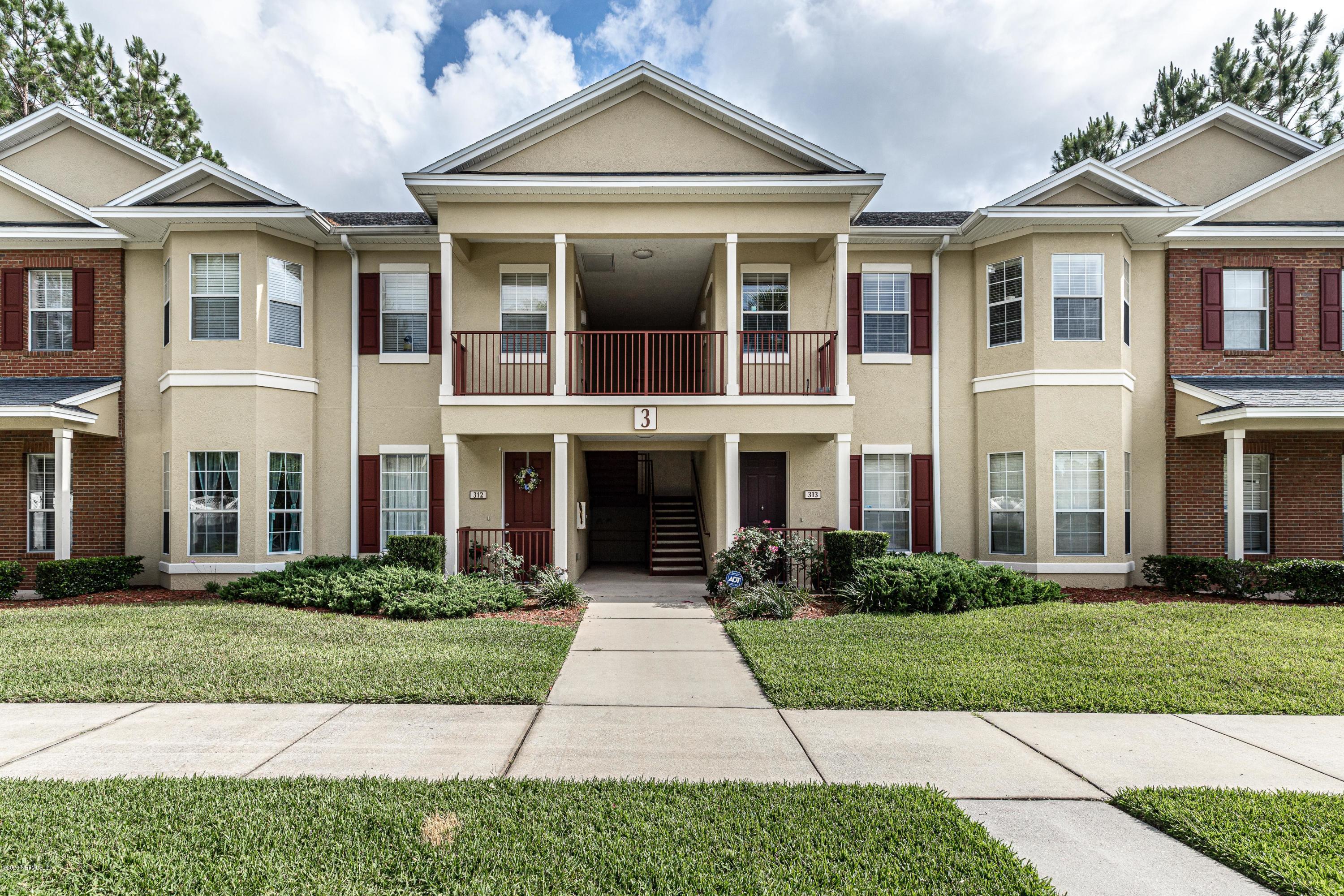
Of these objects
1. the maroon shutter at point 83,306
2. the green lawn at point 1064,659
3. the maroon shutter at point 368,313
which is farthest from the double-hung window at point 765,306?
the maroon shutter at point 83,306

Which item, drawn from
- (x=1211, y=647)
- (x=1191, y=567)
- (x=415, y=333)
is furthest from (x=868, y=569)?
(x=415, y=333)

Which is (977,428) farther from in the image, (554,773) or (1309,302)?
(554,773)

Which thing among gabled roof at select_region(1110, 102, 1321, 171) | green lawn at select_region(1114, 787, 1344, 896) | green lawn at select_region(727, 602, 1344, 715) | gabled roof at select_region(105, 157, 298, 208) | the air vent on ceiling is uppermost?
gabled roof at select_region(1110, 102, 1321, 171)

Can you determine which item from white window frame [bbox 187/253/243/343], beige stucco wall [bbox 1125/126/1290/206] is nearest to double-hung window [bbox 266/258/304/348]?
white window frame [bbox 187/253/243/343]

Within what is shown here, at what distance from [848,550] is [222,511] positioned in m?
11.0

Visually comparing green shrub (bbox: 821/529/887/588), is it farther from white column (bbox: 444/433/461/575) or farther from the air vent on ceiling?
the air vent on ceiling

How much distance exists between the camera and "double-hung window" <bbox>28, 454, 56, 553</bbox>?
43.1 feet

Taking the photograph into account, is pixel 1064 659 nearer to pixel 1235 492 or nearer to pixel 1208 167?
pixel 1235 492

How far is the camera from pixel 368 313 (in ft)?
44.2

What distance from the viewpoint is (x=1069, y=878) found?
11.3ft

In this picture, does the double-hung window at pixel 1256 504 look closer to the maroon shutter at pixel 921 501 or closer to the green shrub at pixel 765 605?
the maroon shutter at pixel 921 501

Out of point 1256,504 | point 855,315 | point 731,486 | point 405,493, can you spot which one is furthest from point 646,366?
point 1256,504

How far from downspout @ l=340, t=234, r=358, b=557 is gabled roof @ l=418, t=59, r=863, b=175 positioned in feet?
10.0

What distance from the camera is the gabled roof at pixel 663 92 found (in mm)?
12094
